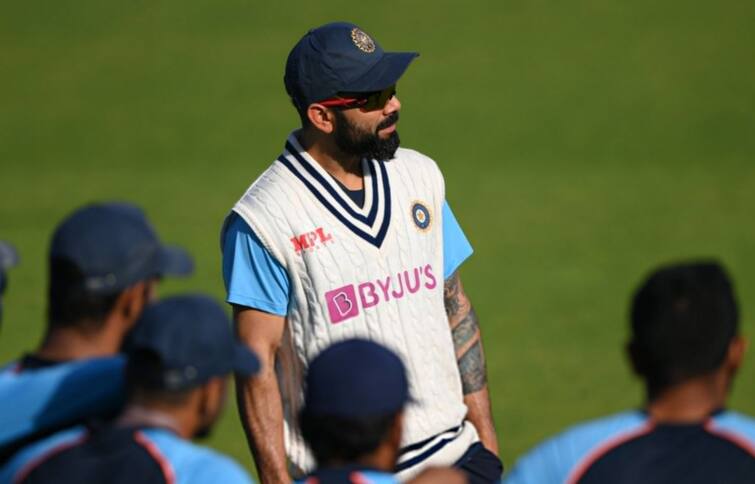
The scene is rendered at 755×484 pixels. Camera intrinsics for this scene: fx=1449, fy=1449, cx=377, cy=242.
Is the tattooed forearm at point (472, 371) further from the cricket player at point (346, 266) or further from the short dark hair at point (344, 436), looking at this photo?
the short dark hair at point (344, 436)

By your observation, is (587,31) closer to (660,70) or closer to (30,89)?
(660,70)

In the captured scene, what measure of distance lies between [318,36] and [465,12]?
11916 millimetres

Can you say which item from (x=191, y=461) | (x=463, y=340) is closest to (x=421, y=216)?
(x=463, y=340)

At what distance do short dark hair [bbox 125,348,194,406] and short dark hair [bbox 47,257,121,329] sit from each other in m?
0.27

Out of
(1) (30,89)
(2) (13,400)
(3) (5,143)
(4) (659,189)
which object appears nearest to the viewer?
(2) (13,400)

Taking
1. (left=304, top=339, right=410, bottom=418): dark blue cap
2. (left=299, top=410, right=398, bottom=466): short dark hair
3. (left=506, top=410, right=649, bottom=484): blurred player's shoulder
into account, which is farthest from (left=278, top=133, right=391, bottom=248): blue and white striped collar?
(left=506, top=410, right=649, bottom=484): blurred player's shoulder

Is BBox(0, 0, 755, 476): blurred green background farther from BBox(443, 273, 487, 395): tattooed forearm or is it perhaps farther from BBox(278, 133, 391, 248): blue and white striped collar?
BBox(278, 133, 391, 248): blue and white striped collar

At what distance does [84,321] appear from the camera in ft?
12.4

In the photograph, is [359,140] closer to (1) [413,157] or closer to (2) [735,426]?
(1) [413,157]

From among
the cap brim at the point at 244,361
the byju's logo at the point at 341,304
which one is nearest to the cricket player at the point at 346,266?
the byju's logo at the point at 341,304

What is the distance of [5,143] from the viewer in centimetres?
1498

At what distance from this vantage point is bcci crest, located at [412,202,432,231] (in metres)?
5.28

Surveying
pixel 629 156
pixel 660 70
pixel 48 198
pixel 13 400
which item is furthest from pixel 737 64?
pixel 13 400

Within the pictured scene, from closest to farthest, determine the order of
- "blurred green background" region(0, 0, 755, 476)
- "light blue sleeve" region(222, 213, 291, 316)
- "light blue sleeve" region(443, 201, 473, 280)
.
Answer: "light blue sleeve" region(222, 213, 291, 316), "light blue sleeve" region(443, 201, 473, 280), "blurred green background" region(0, 0, 755, 476)
